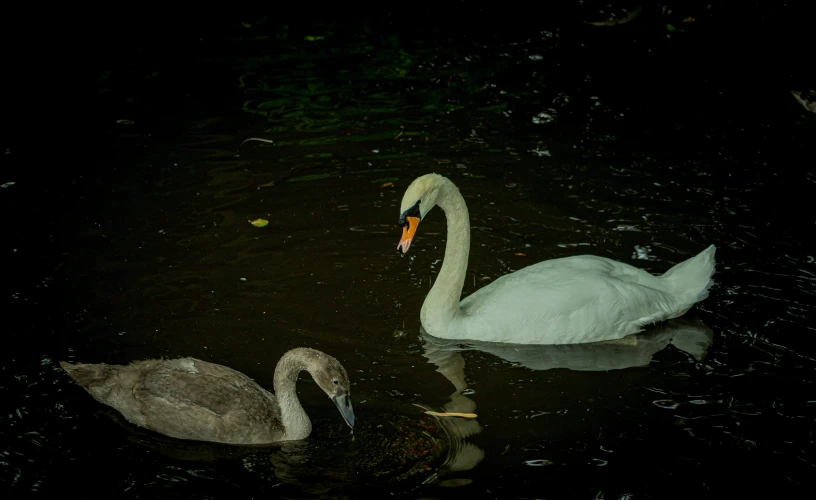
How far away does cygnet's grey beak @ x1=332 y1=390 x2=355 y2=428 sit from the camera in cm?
550

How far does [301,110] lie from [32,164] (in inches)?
132

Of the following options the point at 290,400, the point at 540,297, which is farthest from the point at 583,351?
the point at 290,400

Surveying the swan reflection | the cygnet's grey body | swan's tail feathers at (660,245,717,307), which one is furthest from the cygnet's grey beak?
swan's tail feathers at (660,245,717,307)

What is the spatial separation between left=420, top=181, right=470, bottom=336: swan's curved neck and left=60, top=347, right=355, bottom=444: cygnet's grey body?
1.55 m

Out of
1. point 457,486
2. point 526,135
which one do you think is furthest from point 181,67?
point 457,486

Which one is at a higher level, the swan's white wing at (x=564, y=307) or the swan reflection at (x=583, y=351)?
the swan's white wing at (x=564, y=307)

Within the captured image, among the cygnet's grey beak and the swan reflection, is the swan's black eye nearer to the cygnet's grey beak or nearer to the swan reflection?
the swan reflection

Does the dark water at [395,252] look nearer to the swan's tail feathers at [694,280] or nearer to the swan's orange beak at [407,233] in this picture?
the swan's tail feathers at [694,280]

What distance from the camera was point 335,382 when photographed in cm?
554

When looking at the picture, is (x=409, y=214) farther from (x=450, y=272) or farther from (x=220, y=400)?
(x=220, y=400)

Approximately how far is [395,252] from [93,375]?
10.6 ft

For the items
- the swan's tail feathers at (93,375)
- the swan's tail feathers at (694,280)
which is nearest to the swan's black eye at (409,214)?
the swan's tail feathers at (694,280)

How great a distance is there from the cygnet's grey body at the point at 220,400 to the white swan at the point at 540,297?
1474mm

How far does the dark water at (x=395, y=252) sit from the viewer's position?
217 inches
